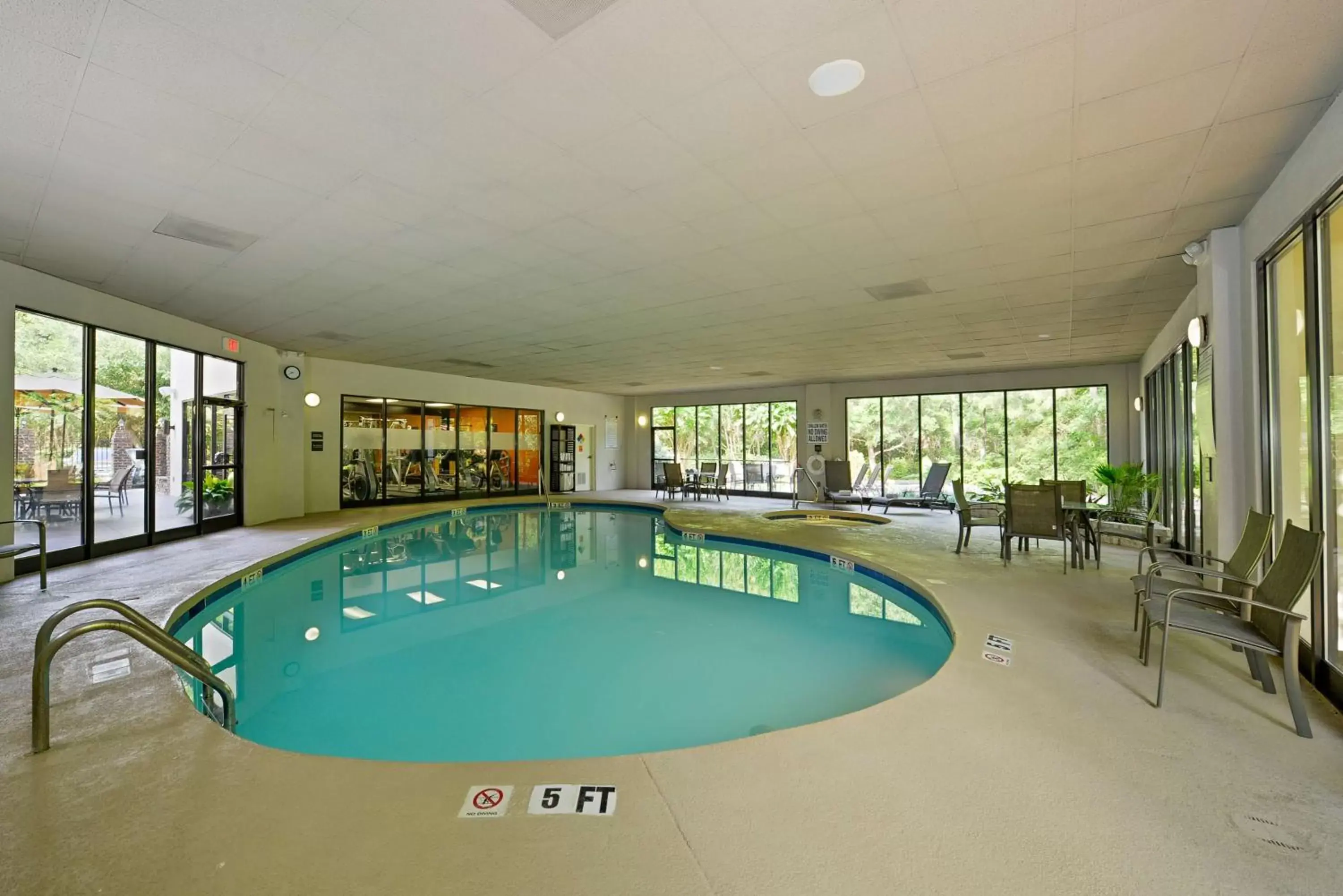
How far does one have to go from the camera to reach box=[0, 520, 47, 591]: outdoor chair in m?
4.19

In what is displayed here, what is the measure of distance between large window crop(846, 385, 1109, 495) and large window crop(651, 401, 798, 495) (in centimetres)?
175

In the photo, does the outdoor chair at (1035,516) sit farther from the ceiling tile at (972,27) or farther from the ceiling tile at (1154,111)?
the ceiling tile at (972,27)

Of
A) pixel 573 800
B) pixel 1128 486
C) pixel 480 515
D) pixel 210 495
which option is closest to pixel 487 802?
pixel 573 800

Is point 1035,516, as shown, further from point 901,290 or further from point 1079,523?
point 901,290

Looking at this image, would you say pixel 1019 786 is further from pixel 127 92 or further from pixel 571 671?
pixel 127 92

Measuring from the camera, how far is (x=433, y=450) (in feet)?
40.4

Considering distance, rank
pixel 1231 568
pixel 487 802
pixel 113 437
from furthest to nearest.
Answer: pixel 113 437 → pixel 1231 568 → pixel 487 802

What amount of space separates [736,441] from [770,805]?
13034mm

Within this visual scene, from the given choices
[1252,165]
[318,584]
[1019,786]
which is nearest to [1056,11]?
[1252,165]

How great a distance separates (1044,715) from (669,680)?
6.87 feet

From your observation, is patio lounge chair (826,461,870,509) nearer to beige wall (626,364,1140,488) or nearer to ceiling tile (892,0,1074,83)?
beige wall (626,364,1140,488)

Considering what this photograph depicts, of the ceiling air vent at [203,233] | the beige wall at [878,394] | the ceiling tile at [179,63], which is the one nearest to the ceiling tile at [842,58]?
the ceiling tile at [179,63]

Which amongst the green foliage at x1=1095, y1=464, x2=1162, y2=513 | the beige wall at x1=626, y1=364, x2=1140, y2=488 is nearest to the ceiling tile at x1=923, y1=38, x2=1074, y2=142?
the green foliage at x1=1095, y1=464, x2=1162, y2=513

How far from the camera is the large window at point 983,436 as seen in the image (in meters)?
10.5
